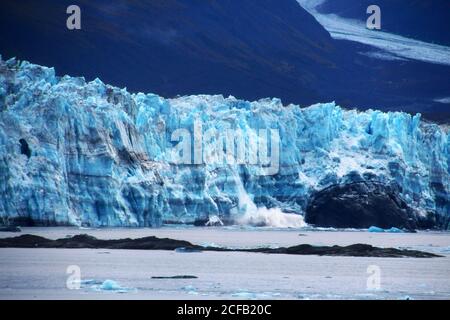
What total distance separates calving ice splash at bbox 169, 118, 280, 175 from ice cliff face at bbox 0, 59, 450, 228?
0.18 metres

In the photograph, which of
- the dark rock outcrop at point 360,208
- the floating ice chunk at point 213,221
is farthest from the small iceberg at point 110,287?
the dark rock outcrop at point 360,208

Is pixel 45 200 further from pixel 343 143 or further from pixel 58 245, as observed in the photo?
pixel 343 143

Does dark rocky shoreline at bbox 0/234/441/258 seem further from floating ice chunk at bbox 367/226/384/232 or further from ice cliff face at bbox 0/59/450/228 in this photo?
floating ice chunk at bbox 367/226/384/232

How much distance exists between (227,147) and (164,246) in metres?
18.6

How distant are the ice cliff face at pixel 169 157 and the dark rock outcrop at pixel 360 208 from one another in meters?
0.48

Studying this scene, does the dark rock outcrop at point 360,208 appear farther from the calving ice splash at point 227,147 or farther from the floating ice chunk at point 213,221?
the floating ice chunk at point 213,221

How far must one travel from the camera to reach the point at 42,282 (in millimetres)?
24781

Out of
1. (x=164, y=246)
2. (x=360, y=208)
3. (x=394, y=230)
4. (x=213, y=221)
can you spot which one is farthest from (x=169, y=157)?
(x=164, y=246)

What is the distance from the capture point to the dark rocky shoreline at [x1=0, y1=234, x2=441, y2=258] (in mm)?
35469

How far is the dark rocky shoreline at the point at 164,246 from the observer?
35.5 metres

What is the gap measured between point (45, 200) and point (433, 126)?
26684 mm

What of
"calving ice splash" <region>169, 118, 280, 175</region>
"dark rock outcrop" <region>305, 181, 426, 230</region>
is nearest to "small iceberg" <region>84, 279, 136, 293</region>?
"calving ice splash" <region>169, 118, 280, 175</region>

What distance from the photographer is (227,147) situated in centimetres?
5506
